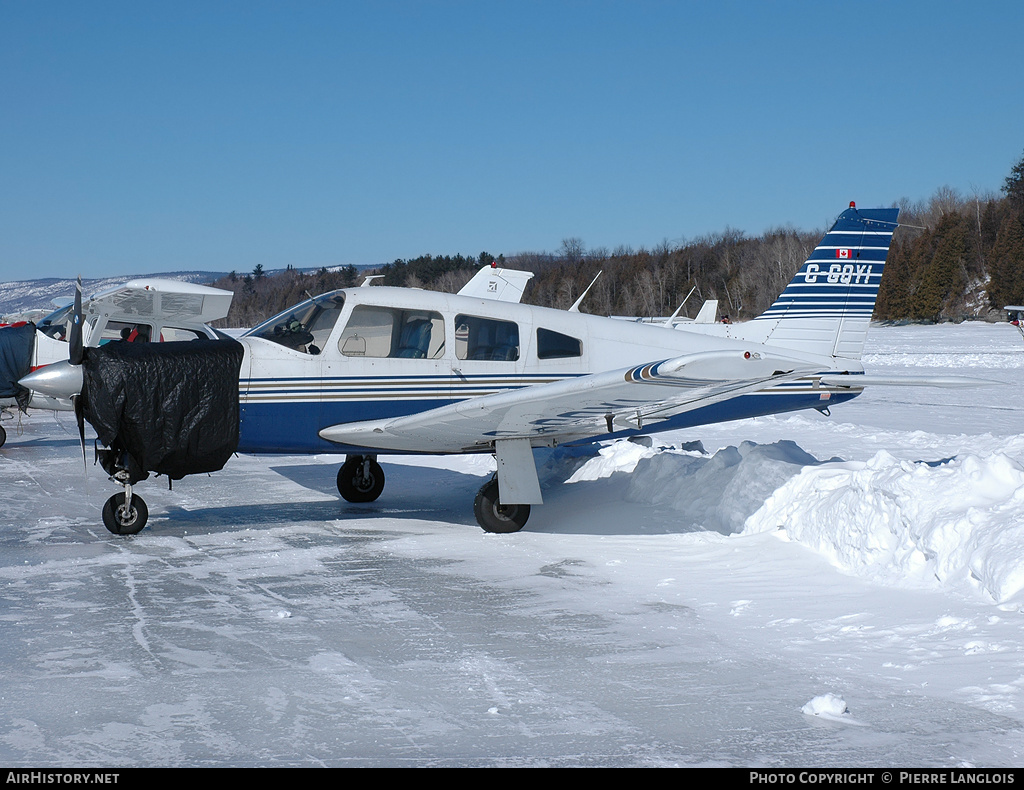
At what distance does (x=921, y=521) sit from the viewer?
5.51m

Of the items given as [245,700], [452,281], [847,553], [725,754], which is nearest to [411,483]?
[847,553]

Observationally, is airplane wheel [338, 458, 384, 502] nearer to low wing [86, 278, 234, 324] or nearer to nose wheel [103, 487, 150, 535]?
nose wheel [103, 487, 150, 535]

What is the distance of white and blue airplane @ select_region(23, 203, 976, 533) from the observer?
6.96 metres

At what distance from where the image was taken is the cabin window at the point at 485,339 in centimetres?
778

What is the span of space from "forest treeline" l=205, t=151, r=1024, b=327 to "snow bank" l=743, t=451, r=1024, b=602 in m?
42.7

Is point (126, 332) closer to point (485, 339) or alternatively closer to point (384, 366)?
point (384, 366)

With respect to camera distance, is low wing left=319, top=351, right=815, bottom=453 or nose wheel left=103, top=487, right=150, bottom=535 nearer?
low wing left=319, top=351, right=815, bottom=453

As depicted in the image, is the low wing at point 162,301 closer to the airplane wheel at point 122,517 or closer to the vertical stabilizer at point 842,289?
the airplane wheel at point 122,517

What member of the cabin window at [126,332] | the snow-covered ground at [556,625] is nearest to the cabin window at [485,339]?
the snow-covered ground at [556,625]

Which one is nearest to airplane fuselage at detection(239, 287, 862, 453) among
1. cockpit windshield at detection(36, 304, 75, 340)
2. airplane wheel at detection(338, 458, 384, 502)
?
airplane wheel at detection(338, 458, 384, 502)

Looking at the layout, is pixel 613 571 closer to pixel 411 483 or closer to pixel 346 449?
pixel 346 449

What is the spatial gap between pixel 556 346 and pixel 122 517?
12.8 feet

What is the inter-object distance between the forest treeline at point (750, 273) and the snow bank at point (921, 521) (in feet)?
140

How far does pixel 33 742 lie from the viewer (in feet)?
10.8
